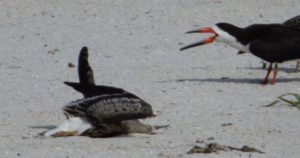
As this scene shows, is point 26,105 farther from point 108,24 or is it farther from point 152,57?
point 108,24

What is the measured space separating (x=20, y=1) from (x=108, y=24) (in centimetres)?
184

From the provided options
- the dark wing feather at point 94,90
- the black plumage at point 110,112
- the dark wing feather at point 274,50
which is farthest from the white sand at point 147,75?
the dark wing feather at point 94,90

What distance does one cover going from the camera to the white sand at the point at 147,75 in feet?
25.6

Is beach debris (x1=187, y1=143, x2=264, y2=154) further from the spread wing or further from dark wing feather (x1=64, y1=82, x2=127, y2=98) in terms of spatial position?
dark wing feather (x1=64, y1=82, x2=127, y2=98)

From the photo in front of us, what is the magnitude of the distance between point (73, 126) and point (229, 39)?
385 cm

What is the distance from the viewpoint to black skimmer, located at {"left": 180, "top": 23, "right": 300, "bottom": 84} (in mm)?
11234

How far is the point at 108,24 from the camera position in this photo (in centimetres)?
1419

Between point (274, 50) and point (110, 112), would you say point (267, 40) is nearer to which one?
point (274, 50)

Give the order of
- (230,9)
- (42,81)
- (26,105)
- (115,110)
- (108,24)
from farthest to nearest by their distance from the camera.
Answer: (230,9), (108,24), (42,81), (26,105), (115,110)

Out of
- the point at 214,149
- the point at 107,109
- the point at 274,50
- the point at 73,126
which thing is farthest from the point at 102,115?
the point at 274,50

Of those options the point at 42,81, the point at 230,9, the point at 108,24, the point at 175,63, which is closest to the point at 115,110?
the point at 42,81

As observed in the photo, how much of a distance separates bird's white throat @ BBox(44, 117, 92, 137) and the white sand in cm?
15

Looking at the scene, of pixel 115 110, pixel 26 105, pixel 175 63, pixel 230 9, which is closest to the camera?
pixel 115 110

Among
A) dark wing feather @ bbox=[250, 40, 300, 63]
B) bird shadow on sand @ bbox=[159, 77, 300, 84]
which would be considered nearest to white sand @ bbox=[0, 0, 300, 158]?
bird shadow on sand @ bbox=[159, 77, 300, 84]
